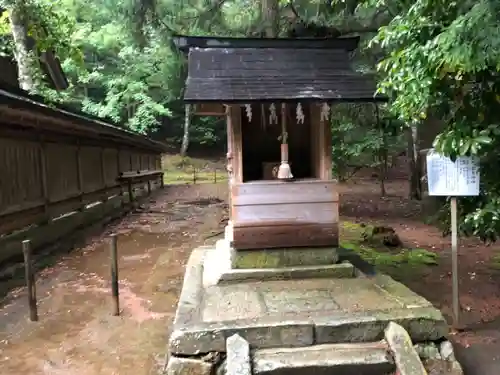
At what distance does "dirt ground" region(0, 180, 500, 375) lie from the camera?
476 cm

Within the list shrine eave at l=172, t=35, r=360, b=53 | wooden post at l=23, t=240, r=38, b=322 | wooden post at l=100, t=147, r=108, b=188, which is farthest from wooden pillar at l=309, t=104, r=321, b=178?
wooden post at l=100, t=147, r=108, b=188

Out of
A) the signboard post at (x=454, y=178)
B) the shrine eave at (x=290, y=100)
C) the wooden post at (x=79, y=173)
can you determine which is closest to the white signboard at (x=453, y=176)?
the signboard post at (x=454, y=178)

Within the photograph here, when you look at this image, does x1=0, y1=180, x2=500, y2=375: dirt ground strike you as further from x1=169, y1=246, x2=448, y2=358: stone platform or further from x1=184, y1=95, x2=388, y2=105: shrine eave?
x1=184, y1=95, x2=388, y2=105: shrine eave

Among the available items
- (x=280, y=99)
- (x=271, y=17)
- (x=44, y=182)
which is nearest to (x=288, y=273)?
(x=280, y=99)

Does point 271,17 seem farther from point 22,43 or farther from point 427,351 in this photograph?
point 427,351

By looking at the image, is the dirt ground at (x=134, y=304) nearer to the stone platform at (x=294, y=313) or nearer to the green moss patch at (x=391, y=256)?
the green moss patch at (x=391, y=256)

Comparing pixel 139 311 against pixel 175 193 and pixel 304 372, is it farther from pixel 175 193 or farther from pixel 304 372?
pixel 175 193

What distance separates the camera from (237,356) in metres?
4.00

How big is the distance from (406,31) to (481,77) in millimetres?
901

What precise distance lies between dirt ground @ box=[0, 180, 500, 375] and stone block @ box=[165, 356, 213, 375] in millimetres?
568

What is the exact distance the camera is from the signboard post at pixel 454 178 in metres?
5.11

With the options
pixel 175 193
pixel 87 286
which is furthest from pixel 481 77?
pixel 175 193

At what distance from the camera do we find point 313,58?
6.46 metres

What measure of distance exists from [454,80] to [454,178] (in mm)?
1167
